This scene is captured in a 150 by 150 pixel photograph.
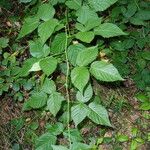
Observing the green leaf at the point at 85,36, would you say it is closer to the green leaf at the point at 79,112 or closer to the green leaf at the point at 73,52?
the green leaf at the point at 73,52

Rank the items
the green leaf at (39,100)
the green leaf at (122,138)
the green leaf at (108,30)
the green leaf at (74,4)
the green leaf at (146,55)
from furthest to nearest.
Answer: the green leaf at (146,55)
the green leaf at (122,138)
the green leaf at (74,4)
the green leaf at (39,100)
the green leaf at (108,30)

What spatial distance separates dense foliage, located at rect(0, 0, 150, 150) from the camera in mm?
1914

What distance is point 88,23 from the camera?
198cm

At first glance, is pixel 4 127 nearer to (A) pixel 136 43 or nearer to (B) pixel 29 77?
(B) pixel 29 77

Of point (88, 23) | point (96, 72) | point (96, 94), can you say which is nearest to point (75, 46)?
point (88, 23)

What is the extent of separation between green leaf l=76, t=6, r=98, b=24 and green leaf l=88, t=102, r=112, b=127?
0.59m

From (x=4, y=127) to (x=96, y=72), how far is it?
1503mm

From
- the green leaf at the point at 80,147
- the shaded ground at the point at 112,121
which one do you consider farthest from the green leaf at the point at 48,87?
the shaded ground at the point at 112,121

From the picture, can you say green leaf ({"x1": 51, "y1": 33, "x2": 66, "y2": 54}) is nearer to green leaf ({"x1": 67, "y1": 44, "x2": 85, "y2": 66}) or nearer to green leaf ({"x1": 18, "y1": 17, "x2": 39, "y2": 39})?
green leaf ({"x1": 67, "y1": 44, "x2": 85, "y2": 66})

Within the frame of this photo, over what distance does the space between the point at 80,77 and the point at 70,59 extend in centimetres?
30

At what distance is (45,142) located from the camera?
6.68 ft

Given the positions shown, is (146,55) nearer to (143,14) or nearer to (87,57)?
(143,14)

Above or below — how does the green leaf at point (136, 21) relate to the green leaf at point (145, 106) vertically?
above

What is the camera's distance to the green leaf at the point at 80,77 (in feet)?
5.44
